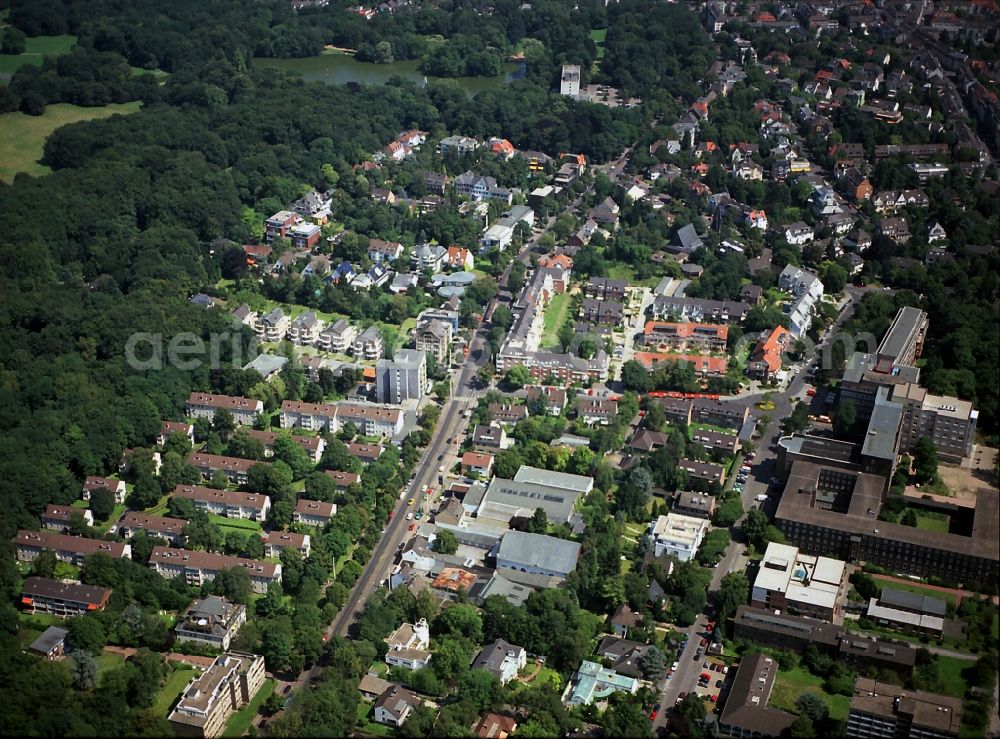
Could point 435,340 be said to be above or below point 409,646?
above

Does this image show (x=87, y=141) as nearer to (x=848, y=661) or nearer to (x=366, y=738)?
(x=366, y=738)

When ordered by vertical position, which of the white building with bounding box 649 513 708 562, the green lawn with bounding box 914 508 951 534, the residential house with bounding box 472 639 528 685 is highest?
the green lawn with bounding box 914 508 951 534

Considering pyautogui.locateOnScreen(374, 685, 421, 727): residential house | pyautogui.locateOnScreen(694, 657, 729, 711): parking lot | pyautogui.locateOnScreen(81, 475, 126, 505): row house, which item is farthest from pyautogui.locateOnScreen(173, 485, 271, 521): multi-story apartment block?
pyautogui.locateOnScreen(694, 657, 729, 711): parking lot

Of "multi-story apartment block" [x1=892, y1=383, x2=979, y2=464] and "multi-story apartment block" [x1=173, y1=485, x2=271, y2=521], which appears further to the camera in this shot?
"multi-story apartment block" [x1=892, y1=383, x2=979, y2=464]

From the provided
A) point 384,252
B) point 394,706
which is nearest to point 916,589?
point 394,706

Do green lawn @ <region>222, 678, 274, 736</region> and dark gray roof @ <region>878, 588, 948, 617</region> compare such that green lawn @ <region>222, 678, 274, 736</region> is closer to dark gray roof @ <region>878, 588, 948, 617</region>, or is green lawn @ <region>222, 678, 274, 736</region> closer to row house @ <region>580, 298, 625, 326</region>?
dark gray roof @ <region>878, 588, 948, 617</region>

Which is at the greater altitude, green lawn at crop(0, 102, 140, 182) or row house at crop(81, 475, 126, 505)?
green lawn at crop(0, 102, 140, 182)

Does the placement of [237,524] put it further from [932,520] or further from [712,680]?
[932,520]
